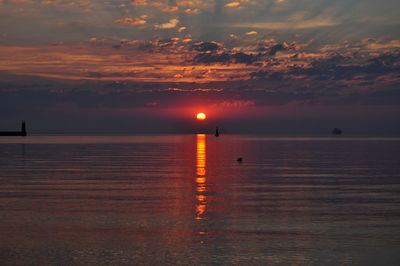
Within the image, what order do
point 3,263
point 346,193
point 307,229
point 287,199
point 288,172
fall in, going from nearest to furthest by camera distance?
point 3,263 < point 307,229 < point 287,199 < point 346,193 < point 288,172

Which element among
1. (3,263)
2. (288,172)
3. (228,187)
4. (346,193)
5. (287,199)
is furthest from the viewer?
(288,172)

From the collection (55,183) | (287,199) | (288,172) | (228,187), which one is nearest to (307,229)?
(287,199)

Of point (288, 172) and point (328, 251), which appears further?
point (288, 172)

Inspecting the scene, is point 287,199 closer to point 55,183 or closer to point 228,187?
point 228,187

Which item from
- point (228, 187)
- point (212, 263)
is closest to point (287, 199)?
point (228, 187)

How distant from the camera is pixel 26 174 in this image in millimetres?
46594

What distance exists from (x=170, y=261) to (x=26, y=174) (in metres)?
33.3

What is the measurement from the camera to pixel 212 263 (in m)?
16.3

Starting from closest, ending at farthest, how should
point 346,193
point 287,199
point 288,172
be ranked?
point 287,199 → point 346,193 → point 288,172

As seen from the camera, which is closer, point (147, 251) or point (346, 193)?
point (147, 251)

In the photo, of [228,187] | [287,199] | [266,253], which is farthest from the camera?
[228,187]

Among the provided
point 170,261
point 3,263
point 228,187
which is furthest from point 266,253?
point 228,187

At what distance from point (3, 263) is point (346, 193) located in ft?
76.1

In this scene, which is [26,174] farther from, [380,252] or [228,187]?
[380,252]
